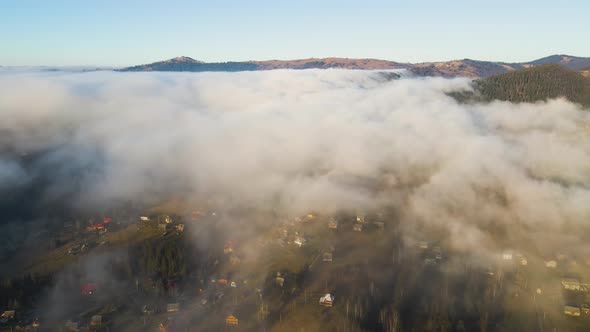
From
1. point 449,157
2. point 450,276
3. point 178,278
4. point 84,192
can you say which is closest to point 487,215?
point 450,276

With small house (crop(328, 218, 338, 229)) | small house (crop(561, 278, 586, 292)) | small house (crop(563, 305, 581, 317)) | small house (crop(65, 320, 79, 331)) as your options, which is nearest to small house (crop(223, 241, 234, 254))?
small house (crop(328, 218, 338, 229))

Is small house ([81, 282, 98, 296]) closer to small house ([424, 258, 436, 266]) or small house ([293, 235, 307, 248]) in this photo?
small house ([293, 235, 307, 248])

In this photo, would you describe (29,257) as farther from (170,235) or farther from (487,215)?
(487,215)

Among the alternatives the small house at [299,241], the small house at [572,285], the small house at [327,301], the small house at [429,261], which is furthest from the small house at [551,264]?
the small house at [299,241]

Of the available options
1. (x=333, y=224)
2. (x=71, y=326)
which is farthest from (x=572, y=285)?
(x=71, y=326)

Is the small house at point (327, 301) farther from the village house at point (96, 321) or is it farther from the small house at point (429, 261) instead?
the village house at point (96, 321)

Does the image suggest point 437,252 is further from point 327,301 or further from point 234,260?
point 234,260
